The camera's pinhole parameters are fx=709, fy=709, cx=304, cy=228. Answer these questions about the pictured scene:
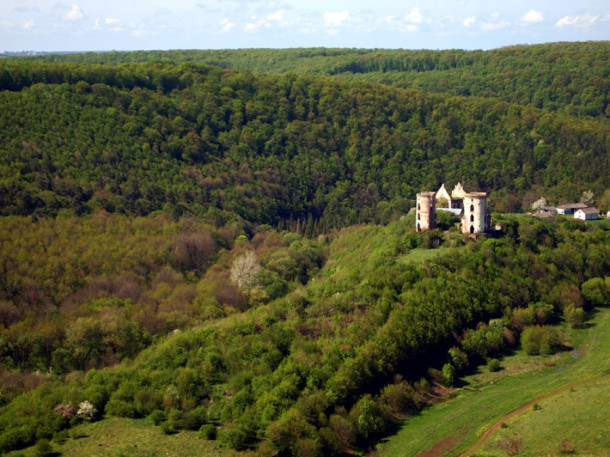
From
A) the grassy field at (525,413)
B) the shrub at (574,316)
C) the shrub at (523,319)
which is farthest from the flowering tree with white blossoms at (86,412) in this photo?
the shrub at (574,316)

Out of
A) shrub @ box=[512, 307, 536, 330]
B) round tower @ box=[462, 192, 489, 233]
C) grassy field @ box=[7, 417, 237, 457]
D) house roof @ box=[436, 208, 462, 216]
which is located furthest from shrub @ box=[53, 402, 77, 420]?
house roof @ box=[436, 208, 462, 216]

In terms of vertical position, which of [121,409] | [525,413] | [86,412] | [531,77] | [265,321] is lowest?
[525,413]

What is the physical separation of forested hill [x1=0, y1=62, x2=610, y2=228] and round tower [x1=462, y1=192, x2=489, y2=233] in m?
36.5

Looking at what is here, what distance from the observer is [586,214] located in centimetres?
8550

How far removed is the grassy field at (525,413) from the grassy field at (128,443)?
36.4 ft

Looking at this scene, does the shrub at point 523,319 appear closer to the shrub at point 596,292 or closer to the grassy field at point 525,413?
the grassy field at point 525,413

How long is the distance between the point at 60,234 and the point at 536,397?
48296 mm

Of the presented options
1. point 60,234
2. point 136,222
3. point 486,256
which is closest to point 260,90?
point 136,222

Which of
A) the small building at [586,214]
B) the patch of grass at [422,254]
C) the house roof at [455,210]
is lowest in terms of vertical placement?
the small building at [586,214]

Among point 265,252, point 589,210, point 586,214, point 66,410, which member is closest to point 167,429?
point 66,410

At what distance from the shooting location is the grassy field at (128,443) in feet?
129

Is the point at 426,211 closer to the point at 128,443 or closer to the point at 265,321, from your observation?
the point at 265,321

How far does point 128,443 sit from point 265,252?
44589 millimetres

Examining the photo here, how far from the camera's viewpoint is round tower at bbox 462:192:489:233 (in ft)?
220
